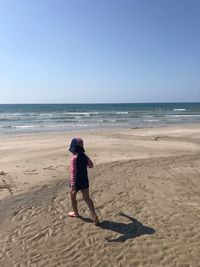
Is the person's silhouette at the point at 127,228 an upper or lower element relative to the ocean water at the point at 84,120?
upper

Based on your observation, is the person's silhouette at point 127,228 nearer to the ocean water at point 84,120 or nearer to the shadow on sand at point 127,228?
the shadow on sand at point 127,228

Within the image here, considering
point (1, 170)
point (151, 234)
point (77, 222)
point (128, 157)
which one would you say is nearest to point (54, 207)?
point (77, 222)

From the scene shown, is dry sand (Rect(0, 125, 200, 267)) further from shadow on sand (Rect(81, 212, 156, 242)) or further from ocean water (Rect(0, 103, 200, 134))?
ocean water (Rect(0, 103, 200, 134))

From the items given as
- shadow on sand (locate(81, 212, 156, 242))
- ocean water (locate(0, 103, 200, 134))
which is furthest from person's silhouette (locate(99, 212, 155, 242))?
ocean water (locate(0, 103, 200, 134))

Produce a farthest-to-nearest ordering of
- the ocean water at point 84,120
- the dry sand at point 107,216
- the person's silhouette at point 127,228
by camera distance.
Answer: the ocean water at point 84,120 → the person's silhouette at point 127,228 → the dry sand at point 107,216

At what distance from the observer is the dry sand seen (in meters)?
5.27

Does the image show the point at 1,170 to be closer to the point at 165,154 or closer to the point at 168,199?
the point at 168,199

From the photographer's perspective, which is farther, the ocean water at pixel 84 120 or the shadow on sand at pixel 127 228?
the ocean water at pixel 84 120

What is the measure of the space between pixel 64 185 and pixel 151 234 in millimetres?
3838

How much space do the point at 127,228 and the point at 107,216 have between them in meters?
0.72

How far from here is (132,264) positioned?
16.4ft

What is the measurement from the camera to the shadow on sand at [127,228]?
589cm

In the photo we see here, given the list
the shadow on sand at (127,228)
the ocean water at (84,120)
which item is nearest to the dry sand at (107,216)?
the shadow on sand at (127,228)

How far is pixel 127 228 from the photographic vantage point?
245 inches
